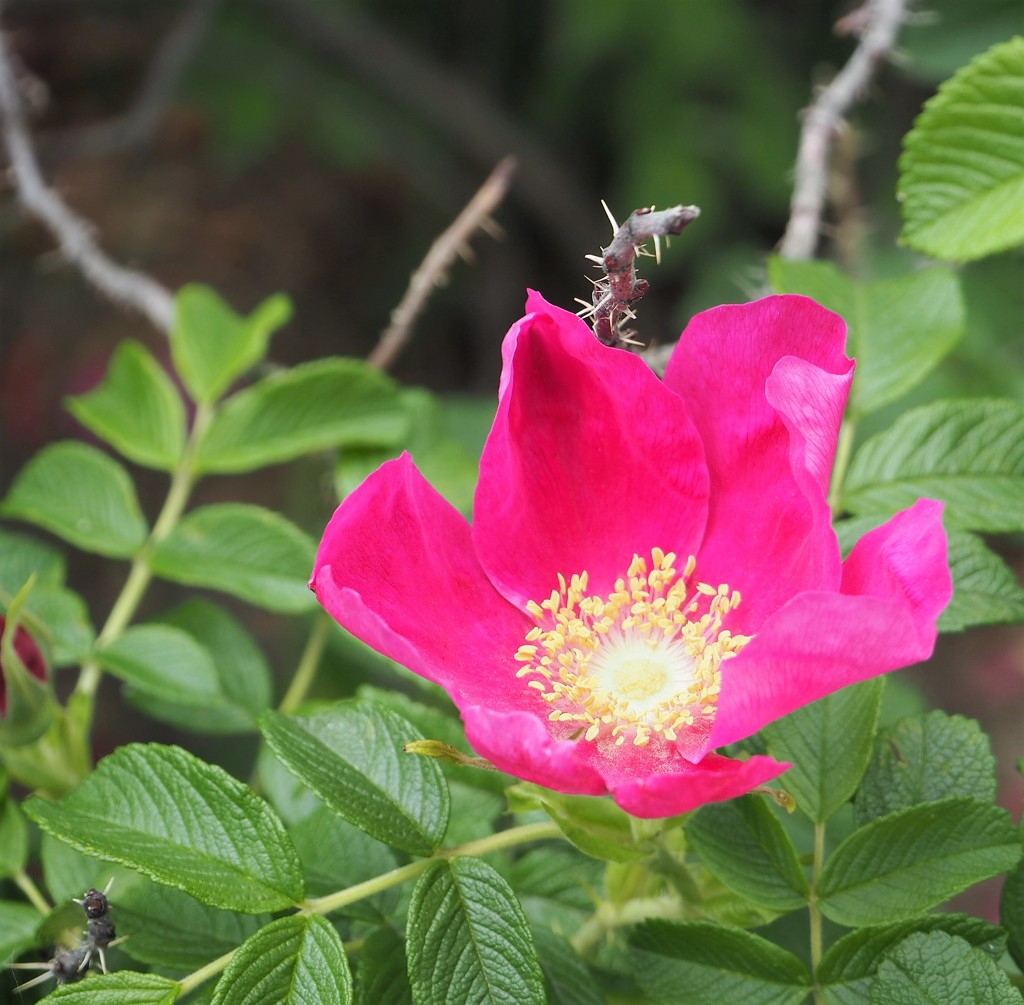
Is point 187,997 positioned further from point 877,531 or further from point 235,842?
point 877,531

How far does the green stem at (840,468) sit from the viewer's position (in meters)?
1.29

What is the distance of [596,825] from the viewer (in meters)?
0.95

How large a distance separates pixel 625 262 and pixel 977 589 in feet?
1.76

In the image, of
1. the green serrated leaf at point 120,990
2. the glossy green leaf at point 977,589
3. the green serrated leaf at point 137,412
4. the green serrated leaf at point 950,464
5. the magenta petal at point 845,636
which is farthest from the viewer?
the green serrated leaf at point 137,412

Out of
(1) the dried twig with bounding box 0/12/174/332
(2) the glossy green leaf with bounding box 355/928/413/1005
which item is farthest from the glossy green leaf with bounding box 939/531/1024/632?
(1) the dried twig with bounding box 0/12/174/332

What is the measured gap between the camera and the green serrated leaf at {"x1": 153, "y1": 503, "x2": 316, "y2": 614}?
1.40 metres

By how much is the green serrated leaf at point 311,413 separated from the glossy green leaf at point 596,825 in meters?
0.71

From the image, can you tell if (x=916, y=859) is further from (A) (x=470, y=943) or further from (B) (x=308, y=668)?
(B) (x=308, y=668)

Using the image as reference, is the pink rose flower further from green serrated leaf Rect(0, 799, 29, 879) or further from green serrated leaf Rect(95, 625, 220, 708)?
green serrated leaf Rect(0, 799, 29, 879)

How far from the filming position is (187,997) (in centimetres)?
99

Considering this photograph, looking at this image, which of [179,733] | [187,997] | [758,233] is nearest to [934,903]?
[187,997]

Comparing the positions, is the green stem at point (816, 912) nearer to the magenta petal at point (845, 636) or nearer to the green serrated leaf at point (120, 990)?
the magenta petal at point (845, 636)

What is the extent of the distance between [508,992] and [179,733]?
2.74 metres

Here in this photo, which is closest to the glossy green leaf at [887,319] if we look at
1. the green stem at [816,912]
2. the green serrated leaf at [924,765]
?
the green serrated leaf at [924,765]
